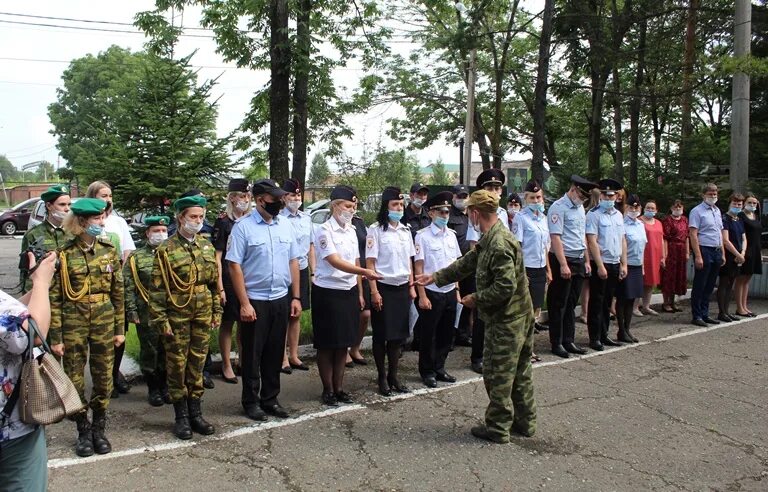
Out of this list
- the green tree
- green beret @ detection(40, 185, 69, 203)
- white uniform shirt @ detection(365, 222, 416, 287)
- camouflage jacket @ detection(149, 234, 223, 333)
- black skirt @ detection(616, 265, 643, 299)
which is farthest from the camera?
the green tree

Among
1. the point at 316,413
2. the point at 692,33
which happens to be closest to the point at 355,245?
the point at 316,413

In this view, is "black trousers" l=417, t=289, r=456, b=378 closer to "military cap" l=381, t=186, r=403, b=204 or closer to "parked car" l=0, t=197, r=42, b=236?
"military cap" l=381, t=186, r=403, b=204

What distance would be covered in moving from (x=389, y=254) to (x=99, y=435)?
109 inches

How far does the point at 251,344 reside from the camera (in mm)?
5125

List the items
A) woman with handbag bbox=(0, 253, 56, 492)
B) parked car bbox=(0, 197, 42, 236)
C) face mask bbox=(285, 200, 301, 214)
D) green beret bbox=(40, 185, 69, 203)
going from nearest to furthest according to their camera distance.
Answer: woman with handbag bbox=(0, 253, 56, 492) → green beret bbox=(40, 185, 69, 203) → face mask bbox=(285, 200, 301, 214) → parked car bbox=(0, 197, 42, 236)

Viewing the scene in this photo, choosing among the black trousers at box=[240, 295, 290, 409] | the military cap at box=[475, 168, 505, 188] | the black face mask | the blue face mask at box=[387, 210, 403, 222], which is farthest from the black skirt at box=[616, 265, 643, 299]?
the black face mask

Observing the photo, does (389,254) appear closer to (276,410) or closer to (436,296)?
(436,296)

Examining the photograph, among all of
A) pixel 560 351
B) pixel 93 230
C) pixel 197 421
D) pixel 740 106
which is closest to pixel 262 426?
pixel 197 421

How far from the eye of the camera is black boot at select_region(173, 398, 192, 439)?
4719mm

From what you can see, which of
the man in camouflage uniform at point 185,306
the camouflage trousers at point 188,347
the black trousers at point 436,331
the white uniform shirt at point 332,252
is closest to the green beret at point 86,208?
the man in camouflage uniform at point 185,306

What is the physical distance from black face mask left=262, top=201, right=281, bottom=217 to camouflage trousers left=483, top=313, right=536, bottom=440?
6.44 feet

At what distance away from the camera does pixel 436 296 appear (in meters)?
6.02

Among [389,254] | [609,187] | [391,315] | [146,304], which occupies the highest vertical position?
[609,187]

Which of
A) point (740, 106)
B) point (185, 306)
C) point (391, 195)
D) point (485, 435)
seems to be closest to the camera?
point (185, 306)
